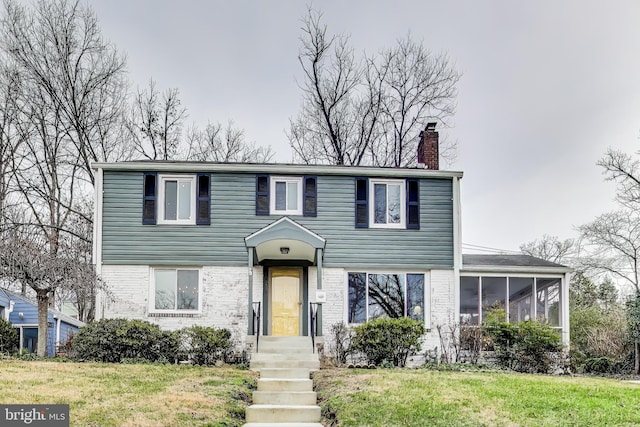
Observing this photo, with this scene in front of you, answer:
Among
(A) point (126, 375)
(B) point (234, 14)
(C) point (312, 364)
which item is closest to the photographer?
(A) point (126, 375)

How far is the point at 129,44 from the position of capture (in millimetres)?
26500

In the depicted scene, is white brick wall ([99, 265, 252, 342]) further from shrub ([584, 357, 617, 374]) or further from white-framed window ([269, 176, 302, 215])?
shrub ([584, 357, 617, 374])

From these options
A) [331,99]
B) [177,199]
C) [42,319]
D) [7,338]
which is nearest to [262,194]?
[177,199]

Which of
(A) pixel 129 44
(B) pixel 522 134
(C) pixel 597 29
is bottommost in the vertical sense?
(B) pixel 522 134

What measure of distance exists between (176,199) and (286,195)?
114 inches

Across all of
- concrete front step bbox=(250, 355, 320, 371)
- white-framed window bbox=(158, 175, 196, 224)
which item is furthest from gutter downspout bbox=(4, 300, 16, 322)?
concrete front step bbox=(250, 355, 320, 371)

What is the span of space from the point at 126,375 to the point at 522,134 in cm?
1375

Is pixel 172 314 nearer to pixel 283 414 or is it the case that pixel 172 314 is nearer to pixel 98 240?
pixel 98 240

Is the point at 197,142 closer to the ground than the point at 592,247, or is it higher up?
higher up

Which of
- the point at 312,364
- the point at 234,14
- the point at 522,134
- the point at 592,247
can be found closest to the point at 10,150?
the point at 234,14

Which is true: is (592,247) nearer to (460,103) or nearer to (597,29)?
(460,103)

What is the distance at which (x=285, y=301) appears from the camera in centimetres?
1933

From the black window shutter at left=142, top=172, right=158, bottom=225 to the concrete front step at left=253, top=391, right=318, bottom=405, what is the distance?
752 centimetres

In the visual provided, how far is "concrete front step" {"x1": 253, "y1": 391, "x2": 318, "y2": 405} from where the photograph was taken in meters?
13.1
